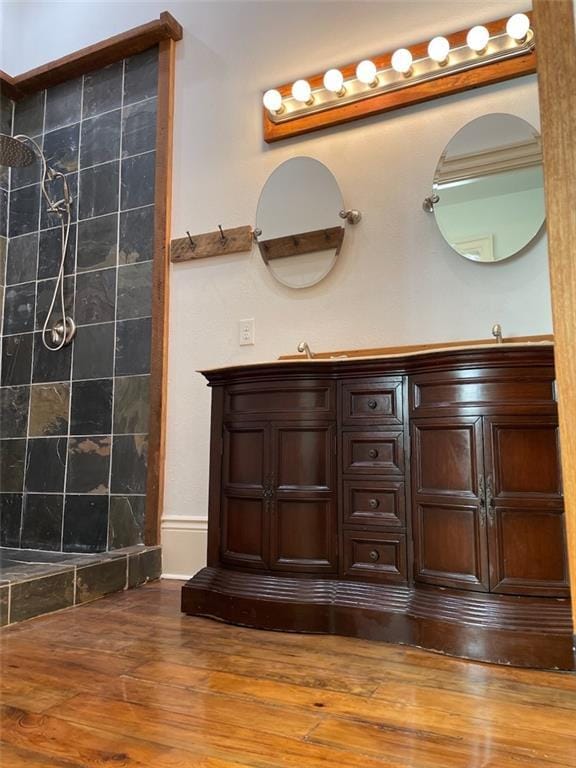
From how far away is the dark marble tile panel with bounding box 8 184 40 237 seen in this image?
2.92m

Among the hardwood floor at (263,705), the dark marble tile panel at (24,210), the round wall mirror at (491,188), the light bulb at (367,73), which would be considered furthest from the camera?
the dark marble tile panel at (24,210)

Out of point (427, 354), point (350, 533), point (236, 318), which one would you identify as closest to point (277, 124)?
point (236, 318)

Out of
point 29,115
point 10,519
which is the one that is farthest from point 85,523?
point 29,115

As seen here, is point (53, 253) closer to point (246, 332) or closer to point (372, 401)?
point (246, 332)

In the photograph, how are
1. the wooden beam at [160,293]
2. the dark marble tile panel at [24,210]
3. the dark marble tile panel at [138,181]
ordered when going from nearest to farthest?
1. the wooden beam at [160,293]
2. the dark marble tile panel at [138,181]
3. the dark marble tile panel at [24,210]

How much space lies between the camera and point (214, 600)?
1.71 meters

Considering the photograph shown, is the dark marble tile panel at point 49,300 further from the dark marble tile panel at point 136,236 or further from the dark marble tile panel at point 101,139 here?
the dark marble tile panel at point 101,139

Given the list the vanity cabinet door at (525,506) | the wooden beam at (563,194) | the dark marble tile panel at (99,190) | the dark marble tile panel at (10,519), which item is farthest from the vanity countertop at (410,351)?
the dark marble tile panel at (10,519)

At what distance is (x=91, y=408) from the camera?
2.55m

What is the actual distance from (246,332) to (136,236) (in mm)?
790

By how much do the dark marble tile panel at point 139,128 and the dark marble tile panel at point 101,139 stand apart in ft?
0.17

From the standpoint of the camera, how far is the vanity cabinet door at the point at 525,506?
1.36m

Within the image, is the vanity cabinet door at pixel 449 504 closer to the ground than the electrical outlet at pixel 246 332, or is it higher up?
closer to the ground

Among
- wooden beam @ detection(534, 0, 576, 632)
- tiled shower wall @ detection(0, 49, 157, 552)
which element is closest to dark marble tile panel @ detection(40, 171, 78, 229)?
tiled shower wall @ detection(0, 49, 157, 552)
